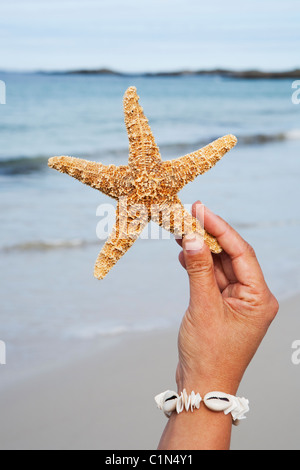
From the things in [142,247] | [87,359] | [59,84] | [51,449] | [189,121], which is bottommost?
[51,449]

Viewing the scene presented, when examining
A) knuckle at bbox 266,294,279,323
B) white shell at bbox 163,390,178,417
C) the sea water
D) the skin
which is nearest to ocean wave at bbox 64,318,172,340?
the sea water

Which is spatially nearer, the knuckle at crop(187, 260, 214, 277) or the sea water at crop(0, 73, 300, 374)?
the knuckle at crop(187, 260, 214, 277)

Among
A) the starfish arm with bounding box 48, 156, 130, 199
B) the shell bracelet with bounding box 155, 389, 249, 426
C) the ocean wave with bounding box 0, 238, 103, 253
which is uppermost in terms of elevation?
the ocean wave with bounding box 0, 238, 103, 253

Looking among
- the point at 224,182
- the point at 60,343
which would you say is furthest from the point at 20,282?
the point at 224,182

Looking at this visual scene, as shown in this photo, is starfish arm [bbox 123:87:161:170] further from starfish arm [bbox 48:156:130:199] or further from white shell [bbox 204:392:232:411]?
white shell [bbox 204:392:232:411]

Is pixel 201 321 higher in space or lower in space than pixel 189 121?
lower

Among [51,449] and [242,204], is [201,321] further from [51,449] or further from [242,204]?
[242,204]

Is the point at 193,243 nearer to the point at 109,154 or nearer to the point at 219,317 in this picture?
the point at 219,317

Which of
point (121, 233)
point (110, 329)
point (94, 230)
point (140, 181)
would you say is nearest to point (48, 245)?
point (94, 230)
